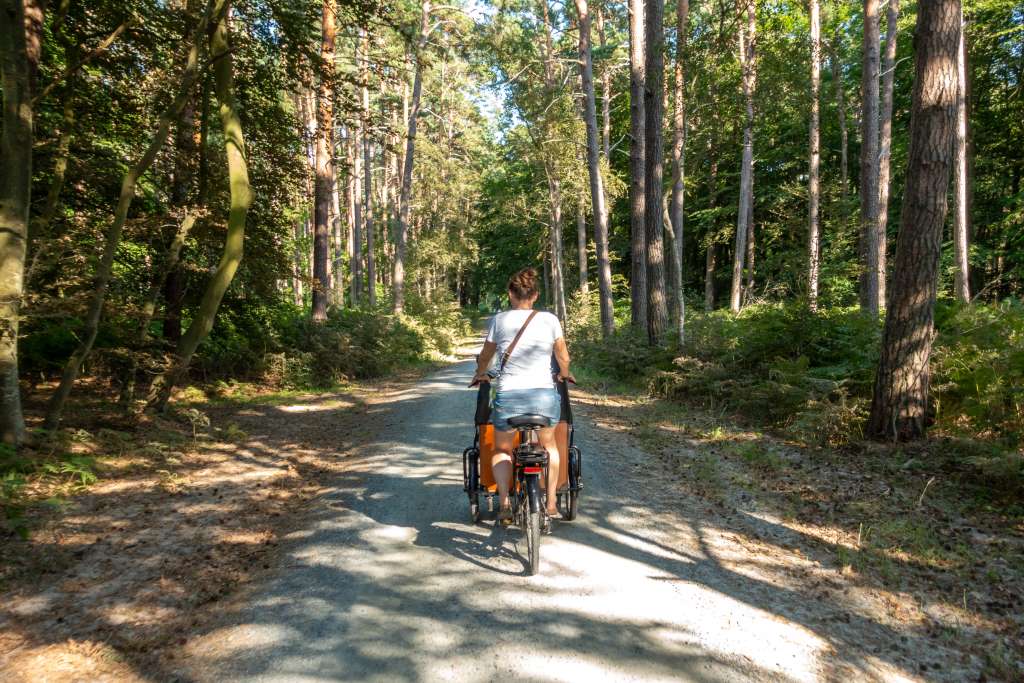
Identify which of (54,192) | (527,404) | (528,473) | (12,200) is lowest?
(528,473)

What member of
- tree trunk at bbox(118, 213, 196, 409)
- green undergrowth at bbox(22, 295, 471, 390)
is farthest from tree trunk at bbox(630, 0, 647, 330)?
tree trunk at bbox(118, 213, 196, 409)

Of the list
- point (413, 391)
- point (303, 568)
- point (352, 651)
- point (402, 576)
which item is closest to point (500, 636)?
point (352, 651)

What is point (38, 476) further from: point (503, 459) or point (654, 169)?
point (654, 169)

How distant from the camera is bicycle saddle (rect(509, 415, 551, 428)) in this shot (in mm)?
4707

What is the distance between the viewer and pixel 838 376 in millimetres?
8531

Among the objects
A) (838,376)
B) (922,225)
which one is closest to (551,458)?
(922,225)

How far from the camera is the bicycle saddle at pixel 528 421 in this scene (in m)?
4.71

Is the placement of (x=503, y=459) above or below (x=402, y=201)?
below

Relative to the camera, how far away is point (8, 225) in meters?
6.49

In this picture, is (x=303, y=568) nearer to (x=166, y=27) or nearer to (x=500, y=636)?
(x=500, y=636)

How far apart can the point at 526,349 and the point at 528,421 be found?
1.81 feet

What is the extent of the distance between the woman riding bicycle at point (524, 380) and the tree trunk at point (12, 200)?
529cm

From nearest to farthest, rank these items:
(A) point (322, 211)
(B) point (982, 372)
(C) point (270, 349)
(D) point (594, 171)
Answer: (B) point (982, 372) < (C) point (270, 349) < (A) point (322, 211) < (D) point (594, 171)

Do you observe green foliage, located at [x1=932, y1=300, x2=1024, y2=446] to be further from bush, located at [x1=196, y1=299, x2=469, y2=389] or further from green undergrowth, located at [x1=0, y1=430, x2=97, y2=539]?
bush, located at [x1=196, y1=299, x2=469, y2=389]
